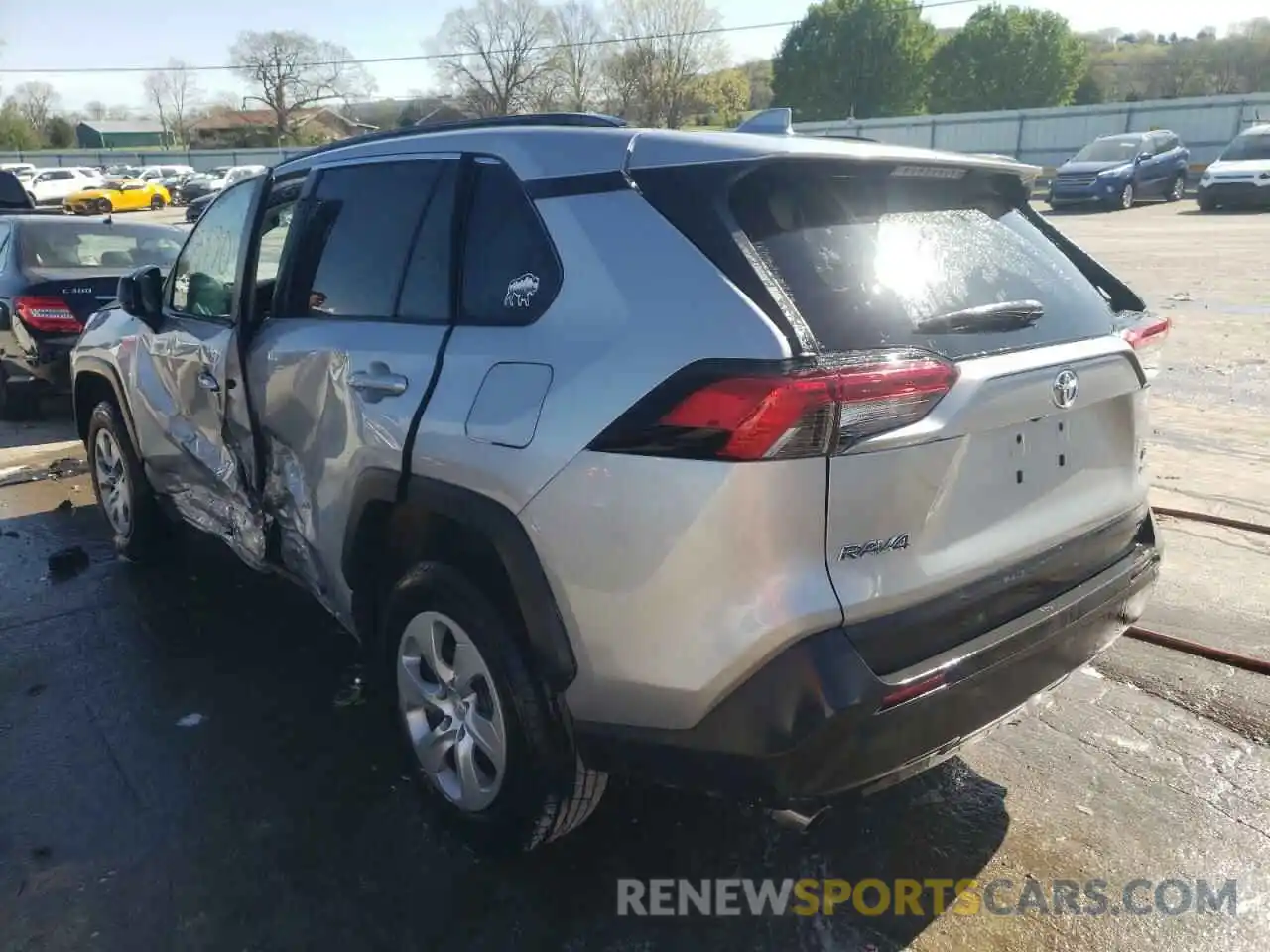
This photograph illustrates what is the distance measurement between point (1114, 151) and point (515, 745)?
28.1 meters

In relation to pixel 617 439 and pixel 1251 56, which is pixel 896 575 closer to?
pixel 617 439

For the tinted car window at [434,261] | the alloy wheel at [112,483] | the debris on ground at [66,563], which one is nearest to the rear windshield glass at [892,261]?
the tinted car window at [434,261]

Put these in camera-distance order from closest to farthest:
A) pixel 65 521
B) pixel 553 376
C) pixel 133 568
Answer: pixel 553 376
pixel 133 568
pixel 65 521

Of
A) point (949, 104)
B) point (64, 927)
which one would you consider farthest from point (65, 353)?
point (949, 104)

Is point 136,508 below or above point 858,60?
below

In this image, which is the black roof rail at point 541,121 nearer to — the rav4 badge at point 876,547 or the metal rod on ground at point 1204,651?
the rav4 badge at point 876,547

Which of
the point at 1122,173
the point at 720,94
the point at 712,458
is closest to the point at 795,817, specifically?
the point at 712,458

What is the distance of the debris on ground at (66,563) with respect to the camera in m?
4.91

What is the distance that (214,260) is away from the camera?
13.6ft

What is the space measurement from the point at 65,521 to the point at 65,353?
7.69ft

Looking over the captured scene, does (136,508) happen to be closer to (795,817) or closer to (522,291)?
(522,291)

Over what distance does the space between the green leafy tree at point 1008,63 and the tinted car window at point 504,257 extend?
65.6 m

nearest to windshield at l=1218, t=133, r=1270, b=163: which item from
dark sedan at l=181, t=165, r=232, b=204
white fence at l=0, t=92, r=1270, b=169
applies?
white fence at l=0, t=92, r=1270, b=169

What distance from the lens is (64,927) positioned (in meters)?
2.49
